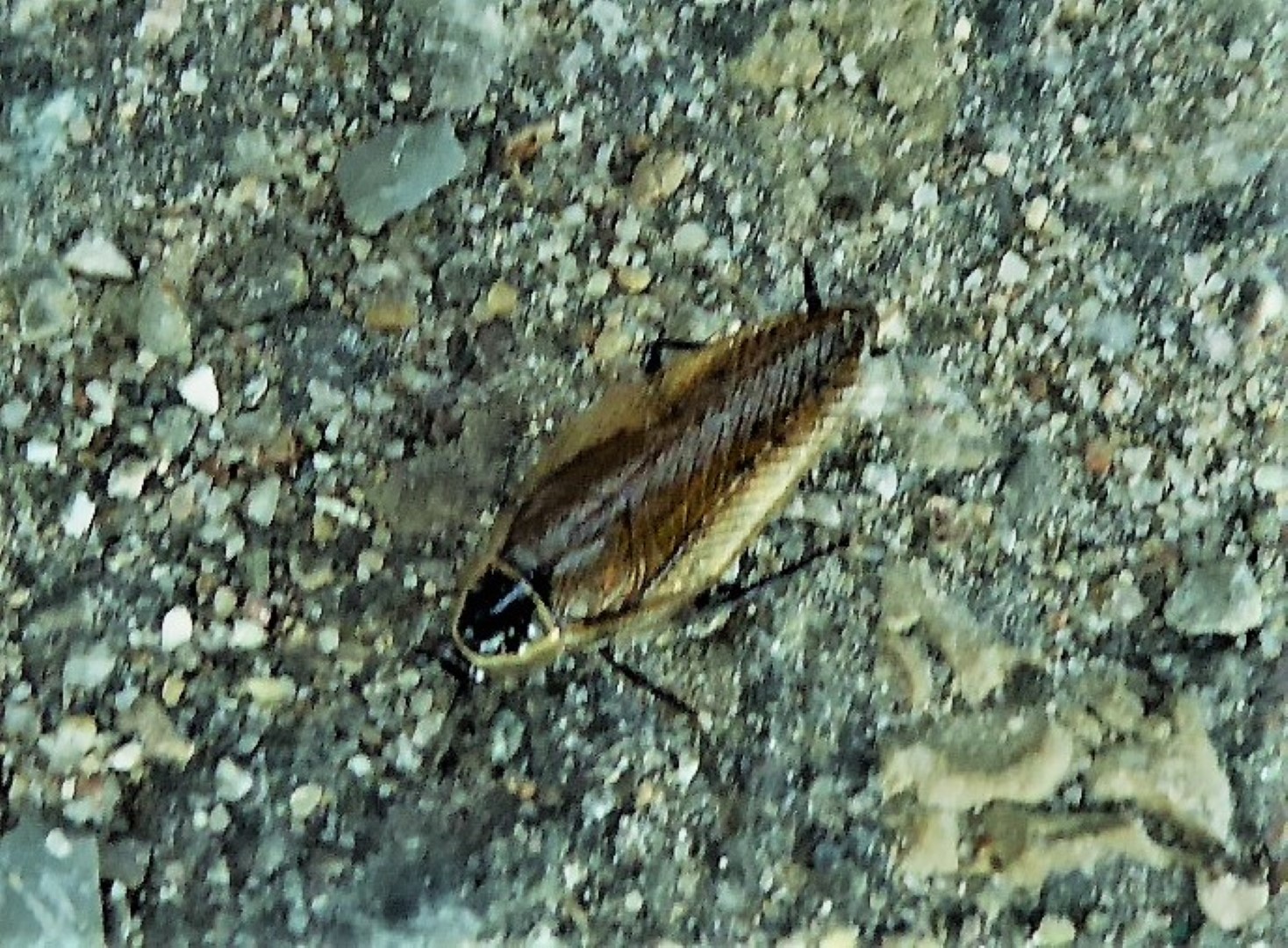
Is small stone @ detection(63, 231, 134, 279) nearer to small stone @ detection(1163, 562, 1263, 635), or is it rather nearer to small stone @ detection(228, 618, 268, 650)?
small stone @ detection(228, 618, 268, 650)

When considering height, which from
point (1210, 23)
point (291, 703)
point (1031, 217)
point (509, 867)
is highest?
point (1210, 23)

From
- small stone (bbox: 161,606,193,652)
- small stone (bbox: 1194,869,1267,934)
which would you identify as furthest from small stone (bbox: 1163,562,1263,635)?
small stone (bbox: 161,606,193,652)

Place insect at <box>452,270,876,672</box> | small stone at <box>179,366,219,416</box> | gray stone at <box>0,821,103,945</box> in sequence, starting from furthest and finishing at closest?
small stone at <box>179,366,219,416</box> < gray stone at <box>0,821,103,945</box> < insect at <box>452,270,876,672</box>

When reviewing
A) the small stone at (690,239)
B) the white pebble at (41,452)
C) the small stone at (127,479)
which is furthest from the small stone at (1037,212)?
the white pebble at (41,452)

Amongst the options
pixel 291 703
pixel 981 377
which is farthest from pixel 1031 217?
pixel 291 703

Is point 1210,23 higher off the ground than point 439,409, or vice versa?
point 1210,23

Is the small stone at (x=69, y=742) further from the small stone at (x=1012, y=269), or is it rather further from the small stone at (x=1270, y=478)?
the small stone at (x=1270, y=478)

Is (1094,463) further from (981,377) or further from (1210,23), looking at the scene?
(1210,23)

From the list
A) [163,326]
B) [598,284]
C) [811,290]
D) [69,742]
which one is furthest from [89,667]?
[811,290]
